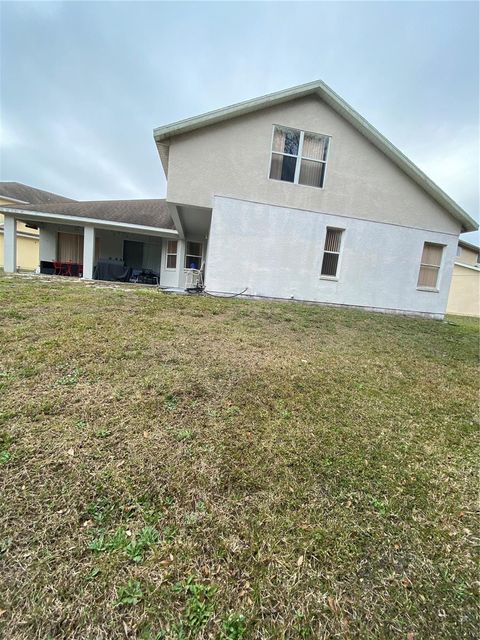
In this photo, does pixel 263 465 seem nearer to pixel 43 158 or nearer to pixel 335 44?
pixel 335 44

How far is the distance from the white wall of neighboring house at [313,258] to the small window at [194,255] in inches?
198

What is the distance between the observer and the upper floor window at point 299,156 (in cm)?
898

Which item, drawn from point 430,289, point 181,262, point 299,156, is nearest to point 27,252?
point 181,262

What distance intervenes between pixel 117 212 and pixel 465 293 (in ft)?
76.6

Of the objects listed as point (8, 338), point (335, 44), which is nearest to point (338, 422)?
point (8, 338)

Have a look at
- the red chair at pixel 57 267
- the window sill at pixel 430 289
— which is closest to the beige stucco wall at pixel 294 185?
the window sill at pixel 430 289

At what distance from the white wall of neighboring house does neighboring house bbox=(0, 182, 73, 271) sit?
1739 cm

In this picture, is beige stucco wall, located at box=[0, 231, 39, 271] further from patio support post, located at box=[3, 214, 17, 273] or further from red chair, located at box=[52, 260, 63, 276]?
patio support post, located at box=[3, 214, 17, 273]

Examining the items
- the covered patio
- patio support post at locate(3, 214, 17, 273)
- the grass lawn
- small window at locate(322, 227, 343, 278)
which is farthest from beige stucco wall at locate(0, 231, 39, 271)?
the grass lawn

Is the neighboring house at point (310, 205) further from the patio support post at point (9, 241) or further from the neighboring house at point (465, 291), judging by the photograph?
the neighboring house at point (465, 291)

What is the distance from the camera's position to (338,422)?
9.48 feet

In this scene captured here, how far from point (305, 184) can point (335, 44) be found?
7.25 m

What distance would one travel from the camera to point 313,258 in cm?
958

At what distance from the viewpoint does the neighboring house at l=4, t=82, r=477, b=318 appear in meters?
8.55
